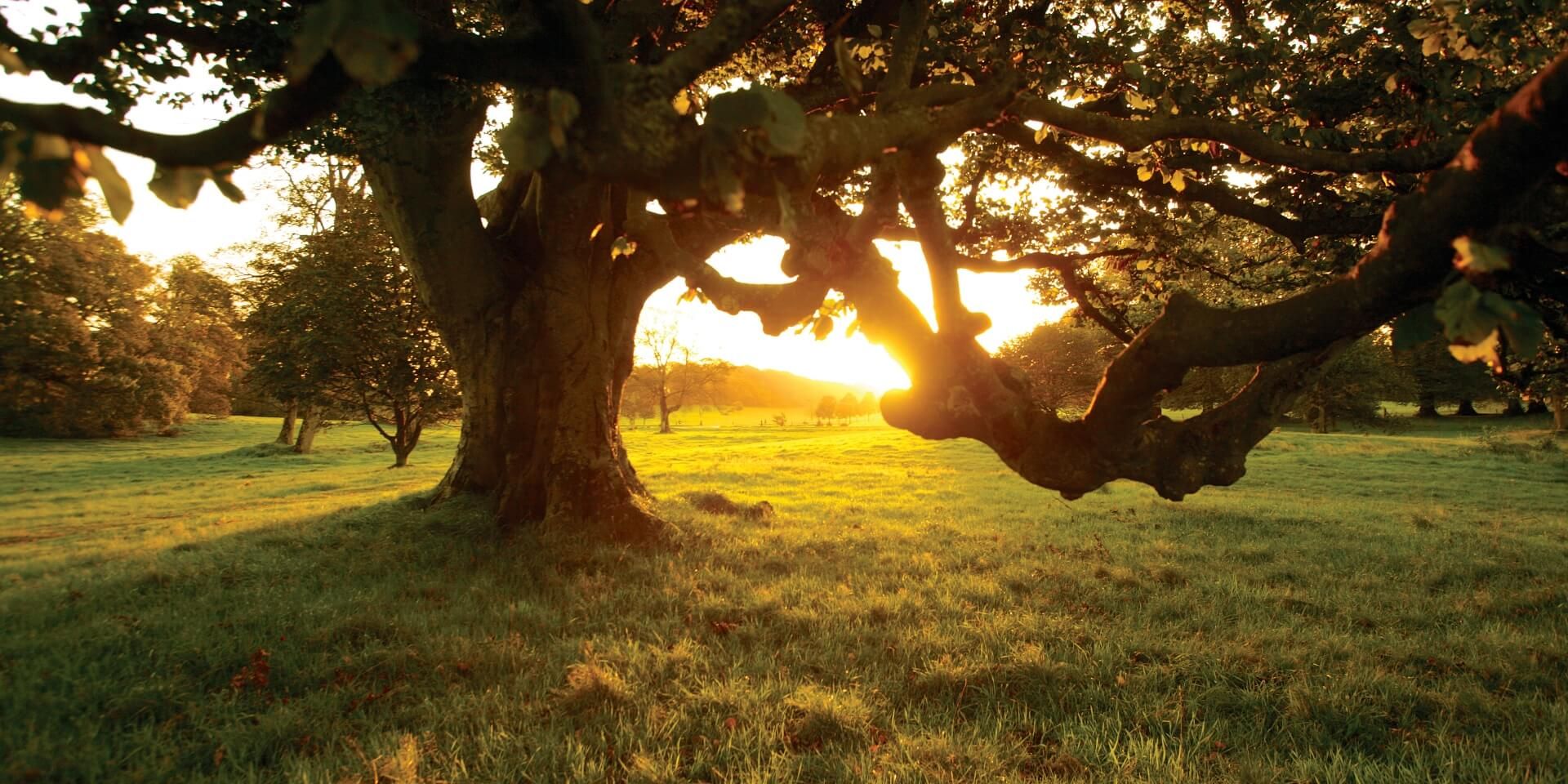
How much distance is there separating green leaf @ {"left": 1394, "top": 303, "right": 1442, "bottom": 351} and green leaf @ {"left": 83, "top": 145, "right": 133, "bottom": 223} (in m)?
4.47

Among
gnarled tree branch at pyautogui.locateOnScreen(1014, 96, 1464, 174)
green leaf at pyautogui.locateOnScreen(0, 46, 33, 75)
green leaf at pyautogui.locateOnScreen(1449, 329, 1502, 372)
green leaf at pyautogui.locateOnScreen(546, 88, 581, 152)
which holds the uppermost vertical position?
gnarled tree branch at pyautogui.locateOnScreen(1014, 96, 1464, 174)

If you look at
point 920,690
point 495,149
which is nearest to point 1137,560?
point 920,690

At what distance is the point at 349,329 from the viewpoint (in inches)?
822

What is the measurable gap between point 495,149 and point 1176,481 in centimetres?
1161

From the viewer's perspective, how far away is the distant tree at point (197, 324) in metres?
39.1

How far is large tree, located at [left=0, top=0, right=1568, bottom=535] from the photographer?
271 centimetres

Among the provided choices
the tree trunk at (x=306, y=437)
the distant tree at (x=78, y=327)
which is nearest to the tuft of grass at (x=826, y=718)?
the distant tree at (x=78, y=327)

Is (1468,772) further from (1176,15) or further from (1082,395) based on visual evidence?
(1082,395)

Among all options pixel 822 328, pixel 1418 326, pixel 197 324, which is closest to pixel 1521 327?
pixel 1418 326

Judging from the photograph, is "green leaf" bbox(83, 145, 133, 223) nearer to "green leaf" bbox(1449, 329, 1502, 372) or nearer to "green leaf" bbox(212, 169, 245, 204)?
"green leaf" bbox(212, 169, 245, 204)

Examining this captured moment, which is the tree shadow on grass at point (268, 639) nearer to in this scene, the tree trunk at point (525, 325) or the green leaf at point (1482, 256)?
the tree trunk at point (525, 325)

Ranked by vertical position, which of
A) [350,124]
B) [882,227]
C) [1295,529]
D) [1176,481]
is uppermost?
[350,124]

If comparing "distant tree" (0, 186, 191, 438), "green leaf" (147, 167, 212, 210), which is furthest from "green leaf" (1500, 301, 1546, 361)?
"distant tree" (0, 186, 191, 438)

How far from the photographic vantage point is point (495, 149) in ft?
38.2
